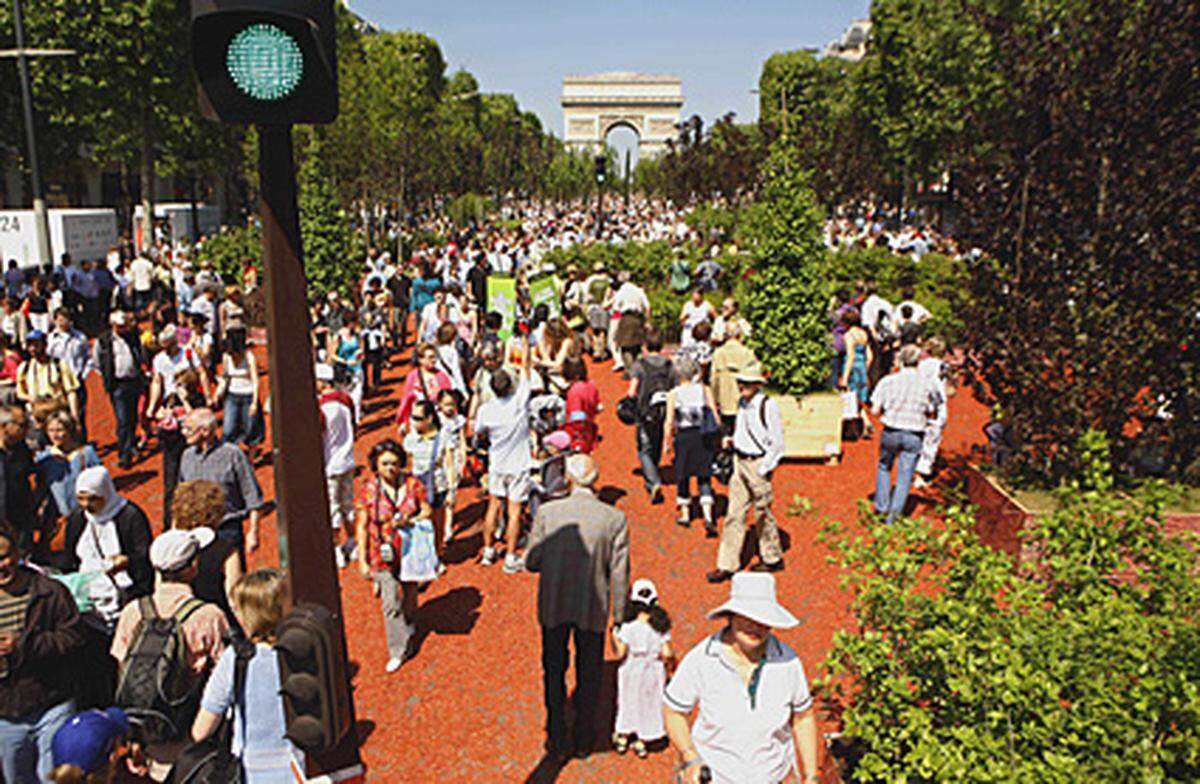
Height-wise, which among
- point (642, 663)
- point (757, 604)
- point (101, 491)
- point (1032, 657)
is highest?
point (757, 604)

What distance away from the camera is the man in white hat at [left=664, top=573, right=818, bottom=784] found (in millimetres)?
Answer: 3531

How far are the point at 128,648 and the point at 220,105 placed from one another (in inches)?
111

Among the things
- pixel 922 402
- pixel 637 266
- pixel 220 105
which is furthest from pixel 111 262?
pixel 220 105

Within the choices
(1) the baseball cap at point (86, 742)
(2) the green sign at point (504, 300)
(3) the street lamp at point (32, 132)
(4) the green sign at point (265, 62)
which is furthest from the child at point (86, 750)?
(3) the street lamp at point (32, 132)

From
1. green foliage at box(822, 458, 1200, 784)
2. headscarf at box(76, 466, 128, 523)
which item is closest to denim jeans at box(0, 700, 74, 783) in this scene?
headscarf at box(76, 466, 128, 523)

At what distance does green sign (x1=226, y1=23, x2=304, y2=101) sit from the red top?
3.97 metres

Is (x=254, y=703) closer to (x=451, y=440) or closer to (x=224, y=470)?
(x=224, y=470)

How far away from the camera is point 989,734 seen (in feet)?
11.0

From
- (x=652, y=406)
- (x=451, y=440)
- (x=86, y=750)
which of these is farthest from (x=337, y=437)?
(x=86, y=750)

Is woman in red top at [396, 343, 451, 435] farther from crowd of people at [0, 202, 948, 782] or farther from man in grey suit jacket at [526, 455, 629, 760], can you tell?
man in grey suit jacket at [526, 455, 629, 760]

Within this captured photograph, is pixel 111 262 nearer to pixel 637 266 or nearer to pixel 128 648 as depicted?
pixel 637 266

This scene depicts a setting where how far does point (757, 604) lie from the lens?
11.5 ft

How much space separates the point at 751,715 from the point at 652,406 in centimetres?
614

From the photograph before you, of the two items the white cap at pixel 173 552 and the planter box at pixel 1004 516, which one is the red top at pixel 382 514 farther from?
the planter box at pixel 1004 516
